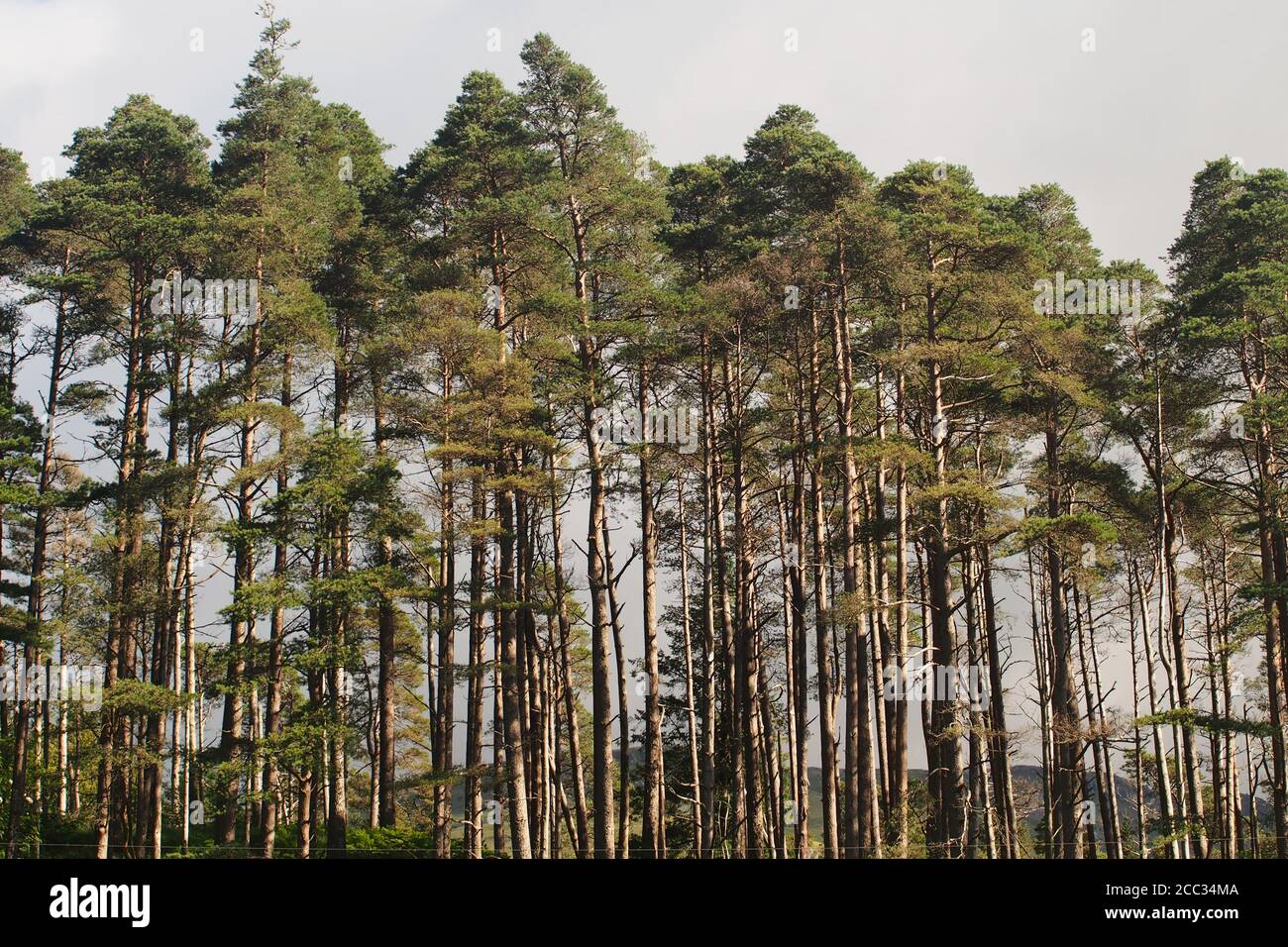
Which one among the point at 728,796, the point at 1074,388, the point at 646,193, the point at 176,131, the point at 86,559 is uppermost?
the point at 176,131

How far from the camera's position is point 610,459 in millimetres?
25250

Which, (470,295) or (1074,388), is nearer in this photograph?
(1074,388)

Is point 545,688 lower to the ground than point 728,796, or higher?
higher

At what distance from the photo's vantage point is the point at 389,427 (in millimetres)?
27344

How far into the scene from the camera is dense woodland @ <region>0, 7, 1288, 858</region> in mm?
23891

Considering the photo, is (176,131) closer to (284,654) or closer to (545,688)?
(284,654)

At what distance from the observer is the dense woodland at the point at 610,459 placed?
23.9 meters
